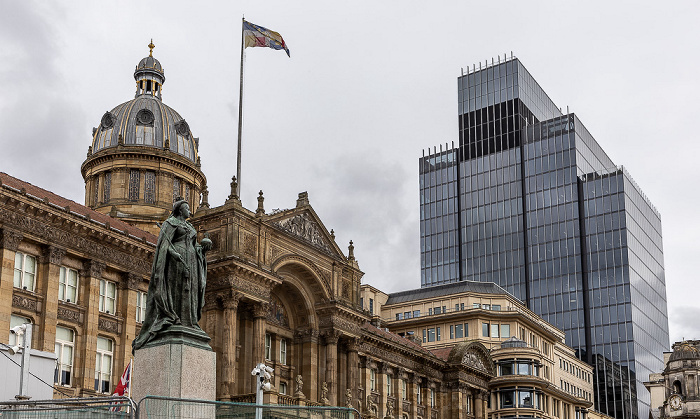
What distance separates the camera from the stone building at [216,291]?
4372 cm

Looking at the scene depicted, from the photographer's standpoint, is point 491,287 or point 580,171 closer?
point 491,287

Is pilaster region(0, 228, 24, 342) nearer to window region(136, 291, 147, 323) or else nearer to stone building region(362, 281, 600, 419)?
window region(136, 291, 147, 323)

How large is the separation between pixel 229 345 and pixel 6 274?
13.4 meters

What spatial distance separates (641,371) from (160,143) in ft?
310

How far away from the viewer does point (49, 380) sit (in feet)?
119

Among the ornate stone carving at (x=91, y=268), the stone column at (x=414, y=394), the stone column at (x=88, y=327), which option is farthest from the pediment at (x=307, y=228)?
the stone column at (x=414, y=394)

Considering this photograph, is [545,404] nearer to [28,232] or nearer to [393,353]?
[393,353]

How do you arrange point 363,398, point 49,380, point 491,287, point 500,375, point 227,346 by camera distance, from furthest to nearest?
point 491,287, point 500,375, point 363,398, point 227,346, point 49,380

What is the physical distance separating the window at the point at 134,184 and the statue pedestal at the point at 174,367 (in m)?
45.8

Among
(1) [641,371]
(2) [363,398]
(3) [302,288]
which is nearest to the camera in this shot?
(3) [302,288]

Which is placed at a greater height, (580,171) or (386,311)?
(580,171)

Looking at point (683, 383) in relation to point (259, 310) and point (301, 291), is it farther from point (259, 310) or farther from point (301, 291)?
point (259, 310)

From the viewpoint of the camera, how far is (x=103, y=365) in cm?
4609

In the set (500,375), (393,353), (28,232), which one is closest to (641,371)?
(500,375)
